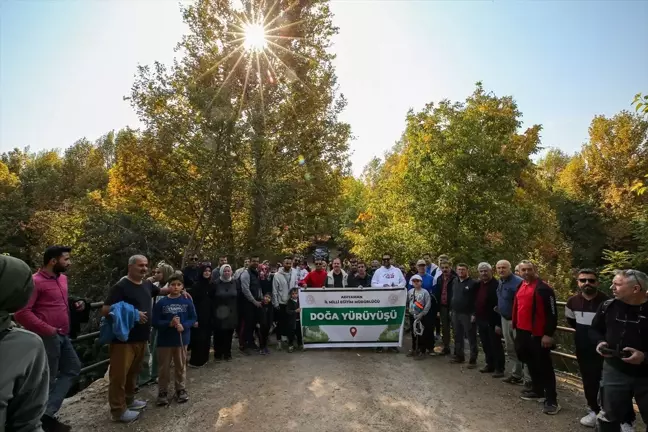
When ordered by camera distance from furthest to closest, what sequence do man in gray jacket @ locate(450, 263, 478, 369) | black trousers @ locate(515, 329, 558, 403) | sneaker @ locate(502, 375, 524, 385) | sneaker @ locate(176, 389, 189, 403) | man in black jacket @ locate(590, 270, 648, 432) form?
1. man in gray jacket @ locate(450, 263, 478, 369)
2. sneaker @ locate(502, 375, 524, 385)
3. sneaker @ locate(176, 389, 189, 403)
4. black trousers @ locate(515, 329, 558, 403)
5. man in black jacket @ locate(590, 270, 648, 432)

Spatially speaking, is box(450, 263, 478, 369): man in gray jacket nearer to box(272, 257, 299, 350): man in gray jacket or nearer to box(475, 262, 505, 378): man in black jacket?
box(475, 262, 505, 378): man in black jacket

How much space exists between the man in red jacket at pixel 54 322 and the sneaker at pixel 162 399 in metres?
1.15

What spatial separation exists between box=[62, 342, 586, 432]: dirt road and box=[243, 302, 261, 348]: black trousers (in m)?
1.10

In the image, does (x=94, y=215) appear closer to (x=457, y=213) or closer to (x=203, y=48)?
(x=203, y=48)

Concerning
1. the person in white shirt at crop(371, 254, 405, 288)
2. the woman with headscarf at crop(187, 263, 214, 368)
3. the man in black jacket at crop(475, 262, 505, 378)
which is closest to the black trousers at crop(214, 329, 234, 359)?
the woman with headscarf at crop(187, 263, 214, 368)

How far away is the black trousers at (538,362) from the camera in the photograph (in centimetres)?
557

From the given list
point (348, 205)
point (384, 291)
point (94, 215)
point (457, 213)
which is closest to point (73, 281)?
point (94, 215)

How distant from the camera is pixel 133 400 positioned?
5.47 metres

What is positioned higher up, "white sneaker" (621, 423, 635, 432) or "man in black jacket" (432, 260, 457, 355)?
"man in black jacket" (432, 260, 457, 355)

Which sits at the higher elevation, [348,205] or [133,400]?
[348,205]

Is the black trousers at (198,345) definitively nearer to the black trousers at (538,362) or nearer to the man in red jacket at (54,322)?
the man in red jacket at (54,322)

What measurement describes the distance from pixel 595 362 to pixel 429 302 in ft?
11.4

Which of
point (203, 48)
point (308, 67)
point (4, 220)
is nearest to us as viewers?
point (203, 48)

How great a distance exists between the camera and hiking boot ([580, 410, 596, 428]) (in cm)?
502
